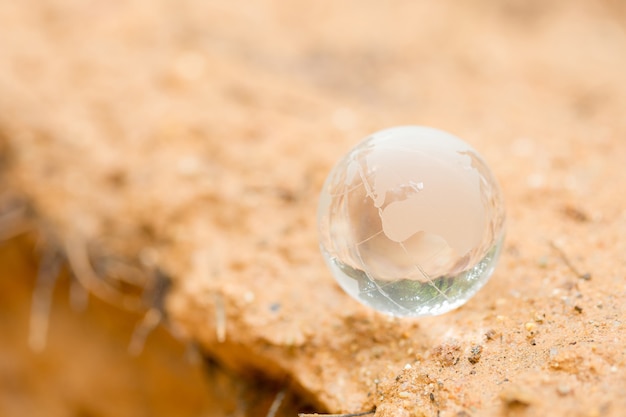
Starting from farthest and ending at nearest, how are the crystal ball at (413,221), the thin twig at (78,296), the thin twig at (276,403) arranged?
the thin twig at (78,296), the thin twig at (276,403), the crystal ball at (413,221)

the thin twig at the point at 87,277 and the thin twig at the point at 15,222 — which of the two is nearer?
the thin twig at the point at 87,277

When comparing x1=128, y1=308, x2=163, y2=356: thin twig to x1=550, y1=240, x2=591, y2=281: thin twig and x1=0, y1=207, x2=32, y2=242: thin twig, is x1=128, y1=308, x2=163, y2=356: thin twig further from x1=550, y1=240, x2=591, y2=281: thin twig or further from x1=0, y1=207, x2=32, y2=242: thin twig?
x1=550, y1=240, x2=591, y2=281: thin twig

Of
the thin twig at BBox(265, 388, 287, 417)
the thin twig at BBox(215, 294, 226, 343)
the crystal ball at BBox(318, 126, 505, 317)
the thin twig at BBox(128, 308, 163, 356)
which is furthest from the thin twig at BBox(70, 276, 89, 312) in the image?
the crystal ball at BBox(318, 126, 505, 317)

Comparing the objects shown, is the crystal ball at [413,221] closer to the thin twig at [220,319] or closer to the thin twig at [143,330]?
the thin twig at [220,319]

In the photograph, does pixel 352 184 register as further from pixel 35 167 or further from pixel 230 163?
pixel 35 167

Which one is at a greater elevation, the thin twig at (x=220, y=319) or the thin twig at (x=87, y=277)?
the thin twig at (x=220, y=319)

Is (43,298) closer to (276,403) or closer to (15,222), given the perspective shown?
(15,222)

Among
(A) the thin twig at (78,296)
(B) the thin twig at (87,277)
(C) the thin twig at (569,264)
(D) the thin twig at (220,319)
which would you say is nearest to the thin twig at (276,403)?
(D) the thin twig at (220,319)
